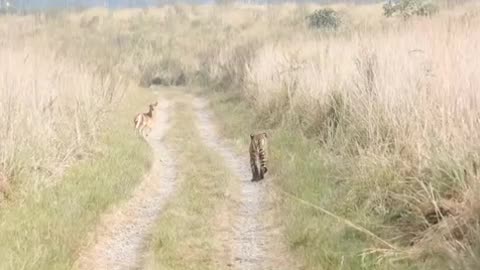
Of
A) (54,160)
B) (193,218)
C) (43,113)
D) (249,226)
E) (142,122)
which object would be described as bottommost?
(142,122)

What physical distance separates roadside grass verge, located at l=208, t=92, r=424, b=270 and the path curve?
4.63 feet

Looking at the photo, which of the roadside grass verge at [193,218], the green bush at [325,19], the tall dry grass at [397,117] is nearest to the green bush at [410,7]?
the green bush at [325,19]

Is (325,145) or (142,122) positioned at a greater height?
(325,145)

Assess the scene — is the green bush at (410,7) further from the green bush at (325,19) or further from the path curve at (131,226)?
the path curve at (131,226)

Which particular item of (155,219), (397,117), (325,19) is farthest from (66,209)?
(325,19)

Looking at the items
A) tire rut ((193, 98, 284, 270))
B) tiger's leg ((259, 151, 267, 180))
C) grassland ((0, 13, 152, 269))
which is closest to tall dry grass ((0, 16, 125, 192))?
grassland ((0, 13, 152, 269))

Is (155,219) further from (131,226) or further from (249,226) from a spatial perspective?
(249,226)

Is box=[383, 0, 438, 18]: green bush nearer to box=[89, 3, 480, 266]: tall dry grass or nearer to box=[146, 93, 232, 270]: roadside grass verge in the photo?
box=[89, 3, 480, 266]: tall dry grass

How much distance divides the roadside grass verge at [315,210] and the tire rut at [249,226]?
208mm

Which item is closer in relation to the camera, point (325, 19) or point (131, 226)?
point (131, 226)

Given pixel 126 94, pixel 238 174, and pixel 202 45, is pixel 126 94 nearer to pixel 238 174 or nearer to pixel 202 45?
pixel 238 174

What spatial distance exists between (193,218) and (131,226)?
26.7 inches

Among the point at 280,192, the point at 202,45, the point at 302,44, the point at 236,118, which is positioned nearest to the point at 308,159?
the point at 280,192

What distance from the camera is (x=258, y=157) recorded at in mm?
9906
